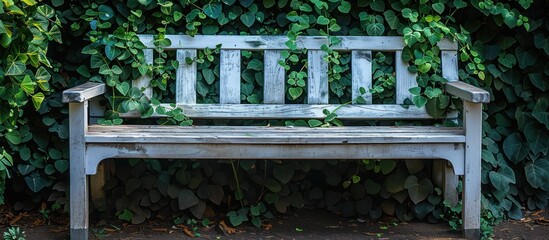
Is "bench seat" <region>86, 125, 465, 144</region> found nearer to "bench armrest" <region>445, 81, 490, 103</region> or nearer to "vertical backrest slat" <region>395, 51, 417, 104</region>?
"bench armrest" <region>445, 81, 490, 103</region>

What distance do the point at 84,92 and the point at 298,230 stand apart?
138 centimetres

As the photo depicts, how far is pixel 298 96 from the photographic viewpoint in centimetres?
451

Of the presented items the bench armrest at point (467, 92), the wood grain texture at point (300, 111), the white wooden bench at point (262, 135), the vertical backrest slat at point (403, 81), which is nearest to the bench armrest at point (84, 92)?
the white wooden bench at point (262, 135)

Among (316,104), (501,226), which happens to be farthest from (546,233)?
(316,104)

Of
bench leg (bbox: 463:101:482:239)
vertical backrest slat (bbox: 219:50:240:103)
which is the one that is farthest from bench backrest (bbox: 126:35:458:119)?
bench leg (bbox: 463:101:482:239)

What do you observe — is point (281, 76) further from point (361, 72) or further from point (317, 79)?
point (361, 72)

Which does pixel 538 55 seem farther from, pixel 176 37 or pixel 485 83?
pixel 176 37

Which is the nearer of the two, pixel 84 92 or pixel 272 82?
pixel 84 92

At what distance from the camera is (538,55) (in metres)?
4.67

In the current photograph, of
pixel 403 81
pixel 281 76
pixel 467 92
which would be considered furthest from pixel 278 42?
pixel 467 92

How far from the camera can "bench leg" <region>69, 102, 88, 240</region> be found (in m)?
3.93

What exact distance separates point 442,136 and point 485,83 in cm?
85

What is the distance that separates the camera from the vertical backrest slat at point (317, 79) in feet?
14.9

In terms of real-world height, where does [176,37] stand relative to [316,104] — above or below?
above
